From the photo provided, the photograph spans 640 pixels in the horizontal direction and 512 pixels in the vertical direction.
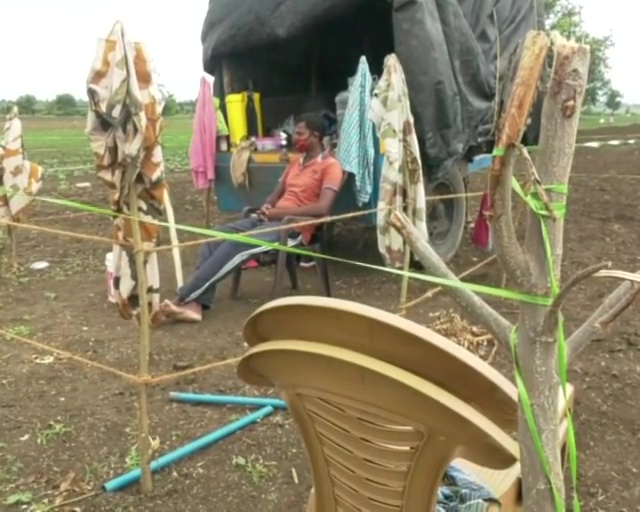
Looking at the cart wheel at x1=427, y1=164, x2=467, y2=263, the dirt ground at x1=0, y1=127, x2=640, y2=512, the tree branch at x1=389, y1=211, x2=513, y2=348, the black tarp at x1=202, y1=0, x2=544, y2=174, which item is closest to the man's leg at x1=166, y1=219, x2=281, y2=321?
the dirt ground at x1=0, y1=127, x2=640, y2=512

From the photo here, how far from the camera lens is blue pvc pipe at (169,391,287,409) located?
4066 mm

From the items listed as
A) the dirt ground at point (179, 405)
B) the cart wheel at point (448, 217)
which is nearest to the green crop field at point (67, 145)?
the cart wheel at point (448, 217)

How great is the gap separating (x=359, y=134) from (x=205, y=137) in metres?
1.57

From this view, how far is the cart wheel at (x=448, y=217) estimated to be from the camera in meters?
7.32

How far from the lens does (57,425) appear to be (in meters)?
3.93

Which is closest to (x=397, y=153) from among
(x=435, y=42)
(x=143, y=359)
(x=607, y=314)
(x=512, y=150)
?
(x=435, y=42)

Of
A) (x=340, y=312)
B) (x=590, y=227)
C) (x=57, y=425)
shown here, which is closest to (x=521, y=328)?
(x=340, y=312)

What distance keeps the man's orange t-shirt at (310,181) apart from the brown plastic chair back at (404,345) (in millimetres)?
4226

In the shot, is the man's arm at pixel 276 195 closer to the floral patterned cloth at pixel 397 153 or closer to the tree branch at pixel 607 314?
the floral patterned cloth at pixel 397 153

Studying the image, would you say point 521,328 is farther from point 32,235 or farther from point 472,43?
point 32,235

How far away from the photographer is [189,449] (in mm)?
3578

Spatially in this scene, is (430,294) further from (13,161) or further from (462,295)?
(13,161)

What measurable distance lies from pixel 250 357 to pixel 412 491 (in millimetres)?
444

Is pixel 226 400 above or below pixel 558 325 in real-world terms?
below
